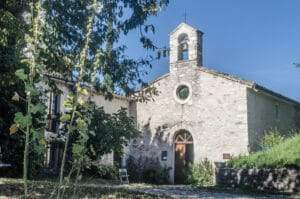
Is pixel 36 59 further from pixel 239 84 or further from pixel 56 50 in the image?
pixel 239 84

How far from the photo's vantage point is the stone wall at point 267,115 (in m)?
26.4

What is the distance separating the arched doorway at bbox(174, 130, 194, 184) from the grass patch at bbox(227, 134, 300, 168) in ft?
20.7

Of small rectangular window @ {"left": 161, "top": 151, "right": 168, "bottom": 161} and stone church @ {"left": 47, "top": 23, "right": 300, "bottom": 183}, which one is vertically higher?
stone church @ {"left": 47, "top": 23, "right": 300, "bottom": 183}

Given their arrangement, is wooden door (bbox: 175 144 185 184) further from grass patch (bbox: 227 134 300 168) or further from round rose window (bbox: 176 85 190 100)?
grass patch (bbox: 227 134 300 168)

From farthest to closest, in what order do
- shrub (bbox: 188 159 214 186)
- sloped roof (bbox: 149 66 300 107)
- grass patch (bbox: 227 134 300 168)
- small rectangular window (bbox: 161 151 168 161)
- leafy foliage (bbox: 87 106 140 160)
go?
small rectangular window (bbox: 161 151 168 161) < sloped roof (bbox: 149 66 300 107) < shrub (bbox: 188 159 214 186) < leafy foliage (bbox: 87 106 140 160) < grass patch (bbox: 227 134 300 168)

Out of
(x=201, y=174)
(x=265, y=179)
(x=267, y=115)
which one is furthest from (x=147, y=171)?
(x=265, y=179)

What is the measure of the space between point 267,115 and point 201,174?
18.9ft

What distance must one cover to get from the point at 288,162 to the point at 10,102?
10873 millimetres

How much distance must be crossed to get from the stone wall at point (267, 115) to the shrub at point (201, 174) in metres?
2.51

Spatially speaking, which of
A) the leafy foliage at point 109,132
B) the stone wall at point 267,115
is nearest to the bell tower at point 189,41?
the stone wall at point 267,115

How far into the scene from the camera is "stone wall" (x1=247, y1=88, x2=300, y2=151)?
2642 cm

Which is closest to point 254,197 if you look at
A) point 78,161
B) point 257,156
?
point 257,156

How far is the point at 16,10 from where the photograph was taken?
12.0 meters

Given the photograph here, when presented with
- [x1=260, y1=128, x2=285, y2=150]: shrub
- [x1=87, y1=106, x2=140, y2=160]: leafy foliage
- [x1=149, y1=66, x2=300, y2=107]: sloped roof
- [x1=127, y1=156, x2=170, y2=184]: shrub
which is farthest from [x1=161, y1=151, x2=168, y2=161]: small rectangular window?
[x1=87, y1=106, x2=140, y2=160]: leafy foliage
